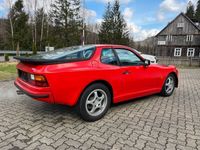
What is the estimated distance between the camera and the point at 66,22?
2953 cm

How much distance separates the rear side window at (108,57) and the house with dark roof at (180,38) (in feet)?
117

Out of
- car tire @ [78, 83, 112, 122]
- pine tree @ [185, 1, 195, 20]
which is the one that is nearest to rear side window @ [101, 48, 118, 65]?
car tire @ [78, 83, 112, 122]

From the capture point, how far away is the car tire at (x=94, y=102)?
11.1 ft

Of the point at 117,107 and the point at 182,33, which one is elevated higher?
the point at 182,33

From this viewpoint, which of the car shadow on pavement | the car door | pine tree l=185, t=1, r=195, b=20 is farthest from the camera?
pine tree l=185, t=1, r=195, b=20

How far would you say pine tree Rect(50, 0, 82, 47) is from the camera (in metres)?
29.5

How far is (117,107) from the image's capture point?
4.42m

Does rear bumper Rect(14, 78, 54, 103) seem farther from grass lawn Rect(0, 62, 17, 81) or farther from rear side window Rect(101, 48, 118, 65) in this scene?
grass lawn Rect(0, 62, 17, 81)

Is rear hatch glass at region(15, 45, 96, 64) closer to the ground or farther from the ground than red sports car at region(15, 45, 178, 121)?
farther from the ground

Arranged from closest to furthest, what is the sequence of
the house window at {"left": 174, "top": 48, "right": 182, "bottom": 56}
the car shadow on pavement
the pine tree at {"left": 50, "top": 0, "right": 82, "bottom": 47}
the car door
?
the car shadow on pavement < the car door < the pine tree at {"left": 50, "top": 0, "right": 82, "bottom": 47} < the house window at {"left": 174, "top": 48, "right": 182, "bottom": 56}

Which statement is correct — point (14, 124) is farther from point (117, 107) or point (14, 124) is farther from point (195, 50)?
point (195, 50)

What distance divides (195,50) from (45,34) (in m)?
29.9

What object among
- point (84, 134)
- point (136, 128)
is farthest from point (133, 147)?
point (84, 134)

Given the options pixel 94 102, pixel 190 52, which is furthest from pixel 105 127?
pixel 190 52
